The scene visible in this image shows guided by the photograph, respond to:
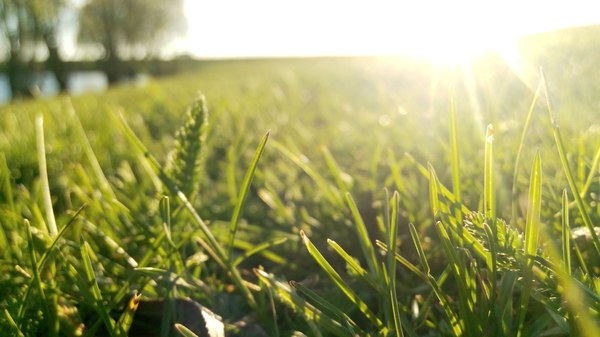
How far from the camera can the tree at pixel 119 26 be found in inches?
1446

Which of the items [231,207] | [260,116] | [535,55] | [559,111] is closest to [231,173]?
[231,207]

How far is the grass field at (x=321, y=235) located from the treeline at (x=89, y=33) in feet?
84.2

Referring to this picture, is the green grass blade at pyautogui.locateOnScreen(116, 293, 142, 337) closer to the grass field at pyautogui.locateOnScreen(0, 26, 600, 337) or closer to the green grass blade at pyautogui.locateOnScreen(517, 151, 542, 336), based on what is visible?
the grass field at pyautogui.locateOnScreen(0, 26, 600, 337)

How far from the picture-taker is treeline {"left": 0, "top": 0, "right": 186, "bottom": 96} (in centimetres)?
2606

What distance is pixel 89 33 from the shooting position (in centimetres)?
3797

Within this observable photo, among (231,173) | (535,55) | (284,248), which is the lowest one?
(284,248)

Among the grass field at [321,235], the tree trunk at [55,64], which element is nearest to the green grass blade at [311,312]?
the grass field at [321,235]

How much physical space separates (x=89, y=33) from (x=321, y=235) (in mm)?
41534

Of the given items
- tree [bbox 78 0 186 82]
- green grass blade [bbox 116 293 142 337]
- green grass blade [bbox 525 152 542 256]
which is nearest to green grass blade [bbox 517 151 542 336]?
green grass blade [bbox 525 152 542 256]

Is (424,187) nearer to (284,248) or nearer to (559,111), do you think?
(284,248)

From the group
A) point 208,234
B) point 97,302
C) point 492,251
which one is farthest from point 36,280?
point 492,251

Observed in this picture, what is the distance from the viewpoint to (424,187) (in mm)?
1116

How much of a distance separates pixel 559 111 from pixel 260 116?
1.34 meters

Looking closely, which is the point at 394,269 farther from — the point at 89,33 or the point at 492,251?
the point at 89,33
